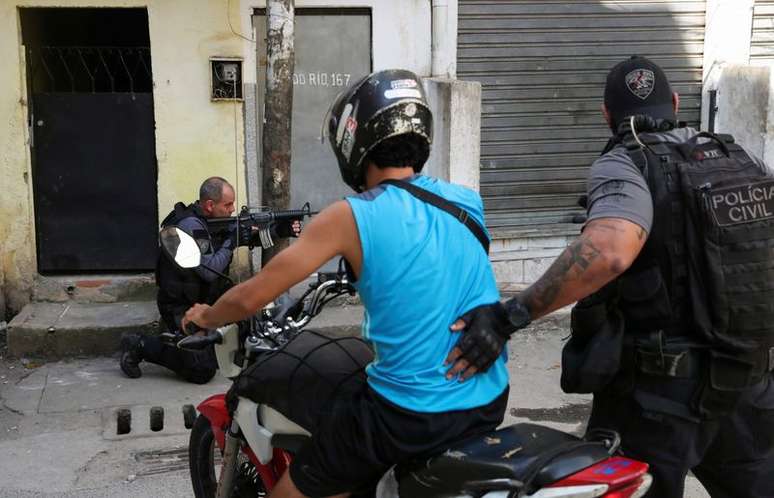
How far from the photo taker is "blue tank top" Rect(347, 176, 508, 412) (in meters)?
2.43

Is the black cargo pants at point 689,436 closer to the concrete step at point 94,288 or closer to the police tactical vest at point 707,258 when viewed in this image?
the police tactical vest at point 707,258

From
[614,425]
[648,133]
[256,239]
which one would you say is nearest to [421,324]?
[614,425]

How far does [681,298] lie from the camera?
270 centimetres

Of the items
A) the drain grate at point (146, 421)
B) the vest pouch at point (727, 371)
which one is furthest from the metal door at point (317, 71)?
the vest pouch at point (727, 371)

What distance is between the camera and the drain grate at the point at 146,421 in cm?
531

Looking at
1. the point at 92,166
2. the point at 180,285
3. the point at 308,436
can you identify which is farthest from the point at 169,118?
the point at 308,436

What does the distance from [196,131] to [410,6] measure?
7.12ft

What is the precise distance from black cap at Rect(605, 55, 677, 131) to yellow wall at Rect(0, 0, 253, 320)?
5233mm

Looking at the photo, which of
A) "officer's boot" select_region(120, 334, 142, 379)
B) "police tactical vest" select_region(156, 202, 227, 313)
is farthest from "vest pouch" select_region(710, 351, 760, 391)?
"officer's boot" select_region(120, 334, 142, 379)

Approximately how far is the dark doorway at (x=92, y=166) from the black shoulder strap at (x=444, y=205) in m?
5.72

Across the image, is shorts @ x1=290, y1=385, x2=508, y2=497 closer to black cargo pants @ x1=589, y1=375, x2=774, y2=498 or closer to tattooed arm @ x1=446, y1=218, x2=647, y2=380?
tattooed arm @ x1=446, y1=218, x2=647, y2=380

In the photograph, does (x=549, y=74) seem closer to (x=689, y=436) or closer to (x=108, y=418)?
(x=108, y=418)

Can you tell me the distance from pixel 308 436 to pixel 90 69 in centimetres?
621

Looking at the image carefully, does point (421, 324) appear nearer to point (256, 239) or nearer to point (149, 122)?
point (256, 239)
